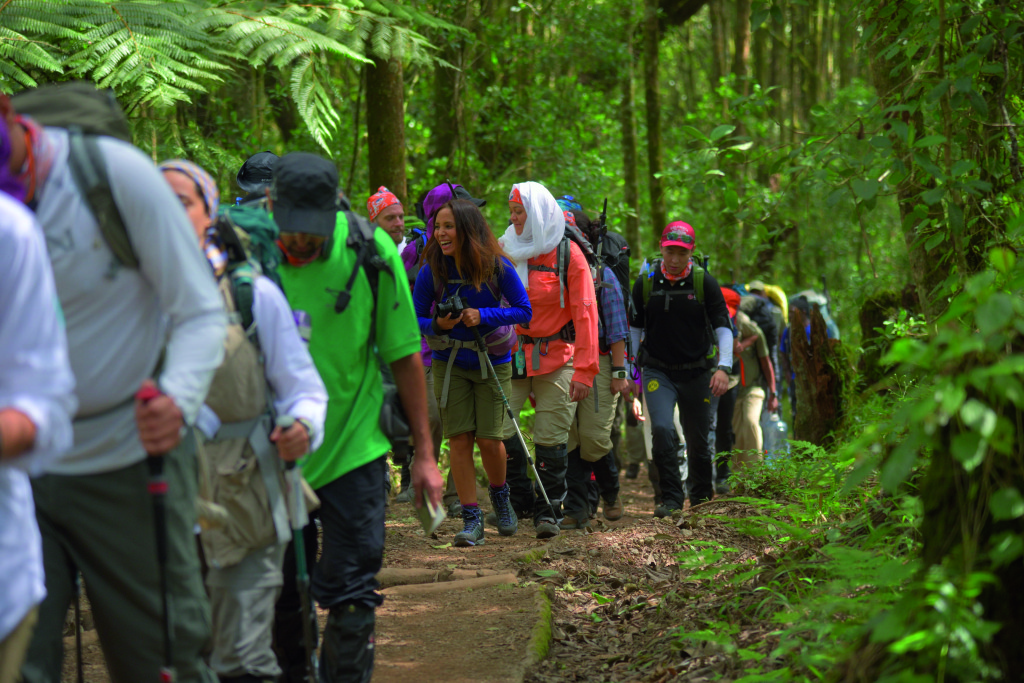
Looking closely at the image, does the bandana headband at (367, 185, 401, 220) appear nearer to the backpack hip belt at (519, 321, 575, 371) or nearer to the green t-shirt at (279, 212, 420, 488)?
the backpack hip belt at (519, 321, 575, 371)

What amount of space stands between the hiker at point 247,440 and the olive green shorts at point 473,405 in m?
3.71

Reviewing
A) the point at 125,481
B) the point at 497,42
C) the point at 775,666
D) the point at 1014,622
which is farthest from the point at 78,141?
the point at 497,42

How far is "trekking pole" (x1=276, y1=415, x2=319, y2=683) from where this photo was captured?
3.31 m

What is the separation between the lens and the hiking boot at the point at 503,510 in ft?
24.3

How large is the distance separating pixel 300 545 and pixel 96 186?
1.51m

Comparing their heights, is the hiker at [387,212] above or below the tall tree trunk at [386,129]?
below

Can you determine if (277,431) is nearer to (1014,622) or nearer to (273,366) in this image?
(273,366)

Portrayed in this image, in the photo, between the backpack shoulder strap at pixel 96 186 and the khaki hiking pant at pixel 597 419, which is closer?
the backpack shoulder strap at pixel 96 186

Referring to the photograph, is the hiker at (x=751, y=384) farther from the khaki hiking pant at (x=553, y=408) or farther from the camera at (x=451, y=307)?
the camera at (x=451, y=307)

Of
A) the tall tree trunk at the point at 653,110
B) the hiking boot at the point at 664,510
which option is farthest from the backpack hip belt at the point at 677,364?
the tall tree trunk at the point at 653,110

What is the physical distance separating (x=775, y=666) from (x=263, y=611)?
218 cm

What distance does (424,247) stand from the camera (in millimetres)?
7270

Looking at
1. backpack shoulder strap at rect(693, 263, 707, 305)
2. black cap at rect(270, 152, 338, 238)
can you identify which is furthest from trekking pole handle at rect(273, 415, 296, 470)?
backpack shoulder strap at rect(693, 263, 707, 305)

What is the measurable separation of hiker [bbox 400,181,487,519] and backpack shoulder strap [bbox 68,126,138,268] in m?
4.37
